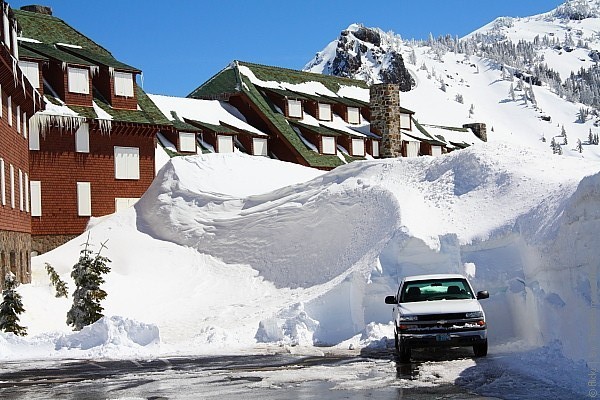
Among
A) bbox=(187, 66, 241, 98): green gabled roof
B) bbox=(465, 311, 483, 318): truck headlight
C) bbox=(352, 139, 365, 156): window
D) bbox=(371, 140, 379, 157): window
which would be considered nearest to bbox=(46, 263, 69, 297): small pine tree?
bbox=(465, 311, 483, 318): truck headlight

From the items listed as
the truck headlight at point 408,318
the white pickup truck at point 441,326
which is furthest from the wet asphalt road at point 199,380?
the truck headlight at point 408,318

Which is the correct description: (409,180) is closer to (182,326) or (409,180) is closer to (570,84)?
(182,326)

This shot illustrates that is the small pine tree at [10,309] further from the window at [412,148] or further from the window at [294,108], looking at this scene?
the window at [412,148]

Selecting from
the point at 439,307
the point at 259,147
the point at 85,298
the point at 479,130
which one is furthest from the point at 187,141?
the point at 479,130

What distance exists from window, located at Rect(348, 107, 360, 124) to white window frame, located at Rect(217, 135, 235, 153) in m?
11.8

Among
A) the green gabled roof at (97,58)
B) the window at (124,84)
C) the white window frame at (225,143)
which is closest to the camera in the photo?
the green gabled roof at (97,58)

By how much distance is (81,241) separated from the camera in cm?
3344

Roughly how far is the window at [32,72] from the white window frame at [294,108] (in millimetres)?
18512

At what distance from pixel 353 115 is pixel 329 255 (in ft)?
107

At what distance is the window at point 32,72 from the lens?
39.1 m

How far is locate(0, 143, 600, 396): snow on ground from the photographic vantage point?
17.4 metres

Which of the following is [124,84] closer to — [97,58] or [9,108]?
[97,58]

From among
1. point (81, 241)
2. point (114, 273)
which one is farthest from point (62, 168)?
point (114, 273)

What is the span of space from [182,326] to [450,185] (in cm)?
859
